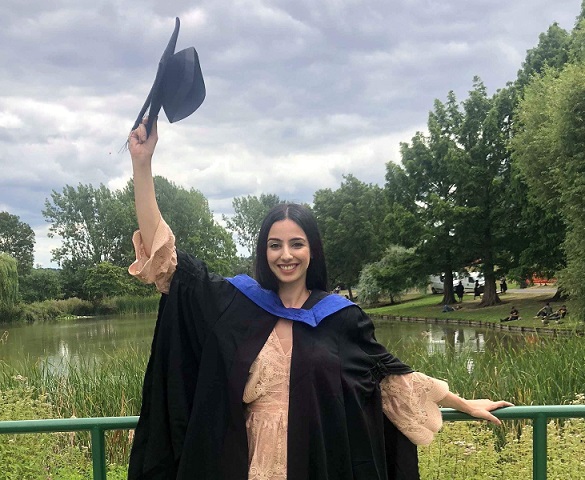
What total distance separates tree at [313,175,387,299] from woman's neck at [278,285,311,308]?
3590cm

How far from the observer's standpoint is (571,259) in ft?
55.3

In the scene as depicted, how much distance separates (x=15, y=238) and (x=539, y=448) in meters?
53.8

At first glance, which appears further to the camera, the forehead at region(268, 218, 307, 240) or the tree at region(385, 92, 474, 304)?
the tree at region(385, 92, 474, 304)

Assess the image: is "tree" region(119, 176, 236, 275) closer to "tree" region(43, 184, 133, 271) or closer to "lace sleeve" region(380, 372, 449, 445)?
"tree" region(43, 184, 133, 271)

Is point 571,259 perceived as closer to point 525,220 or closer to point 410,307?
point 525,220

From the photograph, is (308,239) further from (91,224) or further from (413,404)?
(91,224)

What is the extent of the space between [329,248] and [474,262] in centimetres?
1320

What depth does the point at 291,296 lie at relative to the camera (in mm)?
1809

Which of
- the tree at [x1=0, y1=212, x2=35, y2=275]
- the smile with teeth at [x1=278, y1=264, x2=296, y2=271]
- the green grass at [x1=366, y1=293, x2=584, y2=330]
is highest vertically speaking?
the tree at [x1=0, y1=212, x2=35, y2=275]

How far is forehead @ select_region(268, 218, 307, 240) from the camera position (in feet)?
5.77

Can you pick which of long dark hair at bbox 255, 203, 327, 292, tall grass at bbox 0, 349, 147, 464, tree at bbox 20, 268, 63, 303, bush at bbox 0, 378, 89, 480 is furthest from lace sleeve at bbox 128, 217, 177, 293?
tree at bbox 20, 268, 63, 303

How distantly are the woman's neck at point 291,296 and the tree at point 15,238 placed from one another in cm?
5216

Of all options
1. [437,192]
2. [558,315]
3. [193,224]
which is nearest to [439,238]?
[437,192]

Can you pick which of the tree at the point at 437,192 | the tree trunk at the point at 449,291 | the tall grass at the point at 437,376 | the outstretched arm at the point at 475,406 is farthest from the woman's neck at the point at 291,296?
the tree trunk at the point at 449,291
